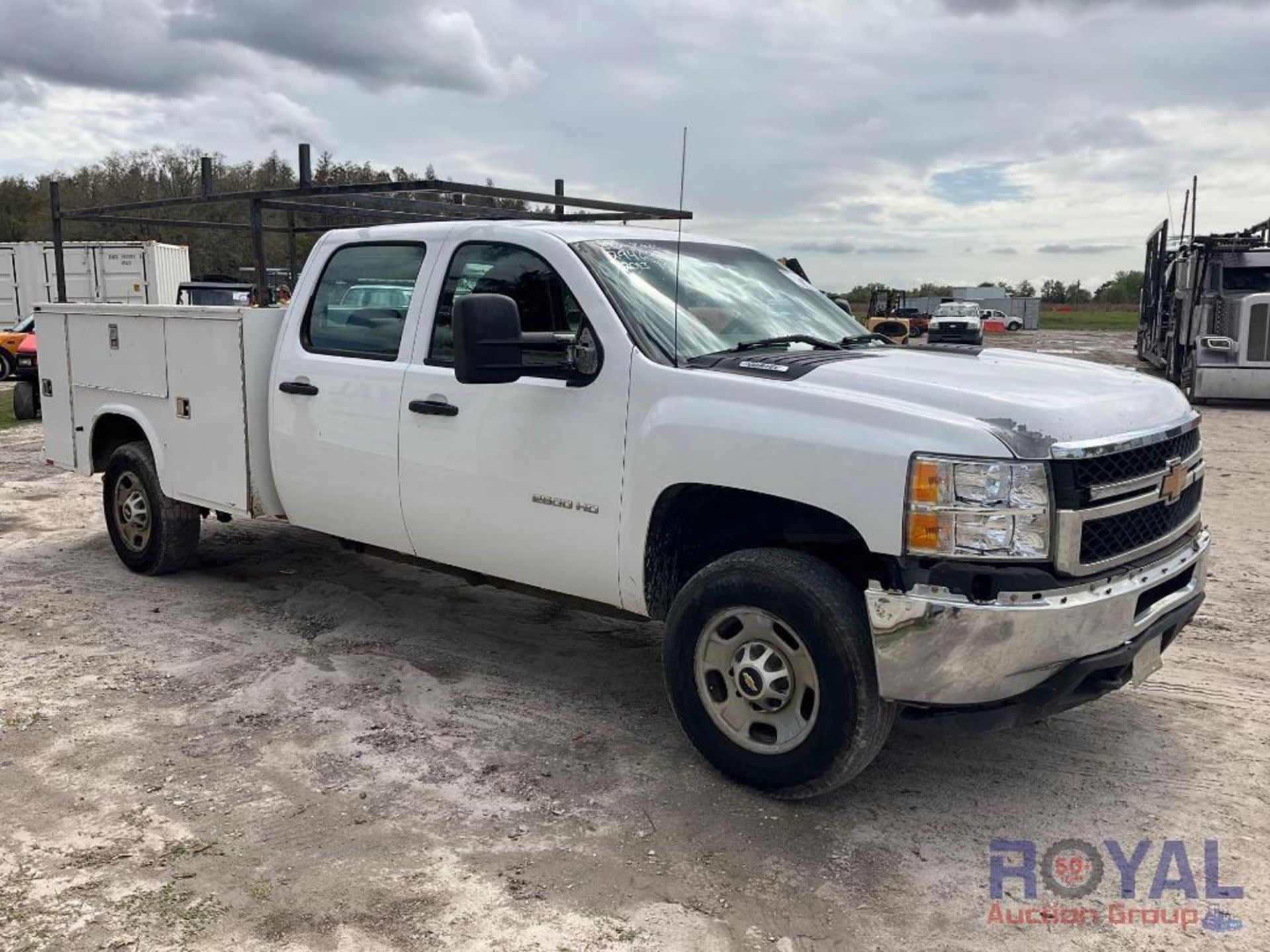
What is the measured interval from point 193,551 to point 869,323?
31.5 meters

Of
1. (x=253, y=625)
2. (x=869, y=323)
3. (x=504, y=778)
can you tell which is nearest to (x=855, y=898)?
(x=504, y=778)

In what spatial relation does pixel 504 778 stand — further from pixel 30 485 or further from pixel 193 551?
pixel 30 485

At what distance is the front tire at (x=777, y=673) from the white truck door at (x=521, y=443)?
20.3 inches

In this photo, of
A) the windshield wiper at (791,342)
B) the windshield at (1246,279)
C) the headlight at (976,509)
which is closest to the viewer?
the headlight at (976,509)

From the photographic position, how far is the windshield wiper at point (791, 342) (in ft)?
13.9

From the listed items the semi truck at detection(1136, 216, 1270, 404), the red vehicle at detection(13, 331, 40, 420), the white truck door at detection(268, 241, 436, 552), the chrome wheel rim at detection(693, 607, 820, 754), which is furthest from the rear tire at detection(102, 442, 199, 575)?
the semi truck at detection(1136, 216, 1270, 404)

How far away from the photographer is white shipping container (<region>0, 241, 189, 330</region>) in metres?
23.0

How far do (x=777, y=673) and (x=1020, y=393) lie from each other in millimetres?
1220

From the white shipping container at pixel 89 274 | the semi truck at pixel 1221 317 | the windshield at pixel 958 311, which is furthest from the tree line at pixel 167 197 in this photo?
the windshield at pixel 958 311

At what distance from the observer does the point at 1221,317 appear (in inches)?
679

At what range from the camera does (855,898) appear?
3205 mm

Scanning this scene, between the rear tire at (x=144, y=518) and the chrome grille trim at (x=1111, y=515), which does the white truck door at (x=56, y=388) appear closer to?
the rear tire at (x=144, y=518)

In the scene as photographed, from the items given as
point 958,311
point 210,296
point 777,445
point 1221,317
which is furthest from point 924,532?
point 958,311

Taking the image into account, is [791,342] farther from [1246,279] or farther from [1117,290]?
[1117,290]
